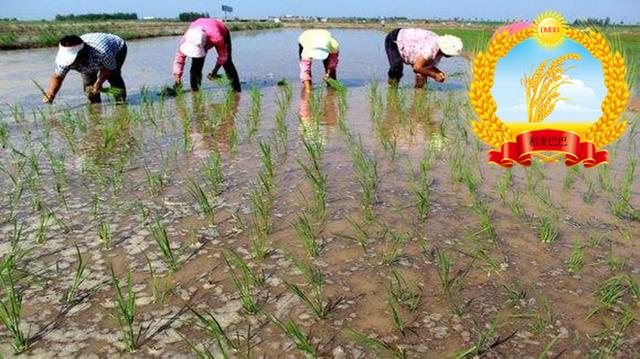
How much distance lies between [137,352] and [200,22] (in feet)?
→ 19.5

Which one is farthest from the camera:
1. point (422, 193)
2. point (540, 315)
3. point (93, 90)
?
point (93, 90)

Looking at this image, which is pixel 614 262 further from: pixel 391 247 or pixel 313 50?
pixel 313 50

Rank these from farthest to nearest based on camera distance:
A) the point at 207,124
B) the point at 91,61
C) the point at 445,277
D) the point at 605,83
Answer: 1. the point at 91,61
2. the point at 207,124
3. the point at 605,83
4. the point at 445,277

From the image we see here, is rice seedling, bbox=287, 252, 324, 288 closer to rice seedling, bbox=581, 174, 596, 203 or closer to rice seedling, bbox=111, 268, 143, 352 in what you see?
rice seedling, bbox=111, 268, 143, 352

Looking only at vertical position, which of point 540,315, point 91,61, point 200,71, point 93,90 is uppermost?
point 91,61

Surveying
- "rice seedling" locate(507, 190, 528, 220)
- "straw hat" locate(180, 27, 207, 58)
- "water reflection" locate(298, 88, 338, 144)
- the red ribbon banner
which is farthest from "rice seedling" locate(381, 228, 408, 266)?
"straw hat" locate(180, 27, 207, 58)

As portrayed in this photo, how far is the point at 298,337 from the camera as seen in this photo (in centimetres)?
153

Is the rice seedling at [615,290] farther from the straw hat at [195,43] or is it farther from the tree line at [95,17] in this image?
the tree line at [95,17]

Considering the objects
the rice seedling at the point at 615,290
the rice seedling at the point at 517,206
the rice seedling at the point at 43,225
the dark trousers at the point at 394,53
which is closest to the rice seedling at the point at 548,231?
the rice seedling at the point at 517,206

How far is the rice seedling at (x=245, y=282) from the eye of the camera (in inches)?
72.1

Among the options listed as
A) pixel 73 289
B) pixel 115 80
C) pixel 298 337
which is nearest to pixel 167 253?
pixel 73 289

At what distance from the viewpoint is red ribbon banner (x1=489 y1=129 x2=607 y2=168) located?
3.19 m

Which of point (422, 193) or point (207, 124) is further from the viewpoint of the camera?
point (207, 124)

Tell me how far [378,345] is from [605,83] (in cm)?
249
